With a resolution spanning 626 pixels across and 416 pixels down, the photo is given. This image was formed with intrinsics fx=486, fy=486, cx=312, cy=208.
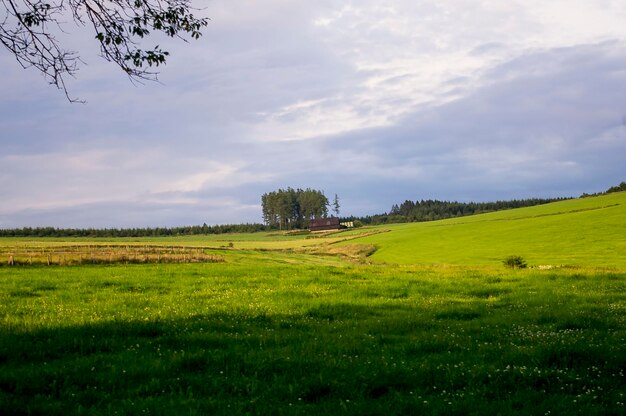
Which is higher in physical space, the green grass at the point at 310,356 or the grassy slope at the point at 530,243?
the green grass at the point at 310,356

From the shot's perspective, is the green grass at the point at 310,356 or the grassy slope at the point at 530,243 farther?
the grassy slope at the point at 530,243

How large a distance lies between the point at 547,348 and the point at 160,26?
1178cm

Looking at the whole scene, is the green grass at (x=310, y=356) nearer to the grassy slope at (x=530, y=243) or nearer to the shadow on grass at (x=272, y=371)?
the shadow on grass at (x=272, y=371)

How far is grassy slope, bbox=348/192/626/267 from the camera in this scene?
65562 millimetres

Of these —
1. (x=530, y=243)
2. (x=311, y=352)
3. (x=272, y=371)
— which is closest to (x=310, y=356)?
(x=311, y=352)

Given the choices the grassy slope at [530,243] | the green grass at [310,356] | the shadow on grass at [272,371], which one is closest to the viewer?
the shadow on grass at [272,371]

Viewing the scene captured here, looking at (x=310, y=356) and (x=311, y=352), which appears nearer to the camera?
(x=310, y=356)

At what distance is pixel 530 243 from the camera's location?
82188 millimetres

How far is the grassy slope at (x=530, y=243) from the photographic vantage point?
65562mm

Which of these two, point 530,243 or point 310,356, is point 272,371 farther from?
point 530,243

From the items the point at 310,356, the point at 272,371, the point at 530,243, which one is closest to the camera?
the point at 272,371

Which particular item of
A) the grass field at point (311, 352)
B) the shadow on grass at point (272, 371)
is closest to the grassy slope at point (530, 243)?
the grass field at point (311, 352)

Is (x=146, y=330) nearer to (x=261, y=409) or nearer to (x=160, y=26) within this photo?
(x=261, y=409)

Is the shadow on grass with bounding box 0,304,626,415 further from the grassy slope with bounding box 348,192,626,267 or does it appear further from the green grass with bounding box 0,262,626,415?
the grassy slope with bounding box 348,192,626,267
